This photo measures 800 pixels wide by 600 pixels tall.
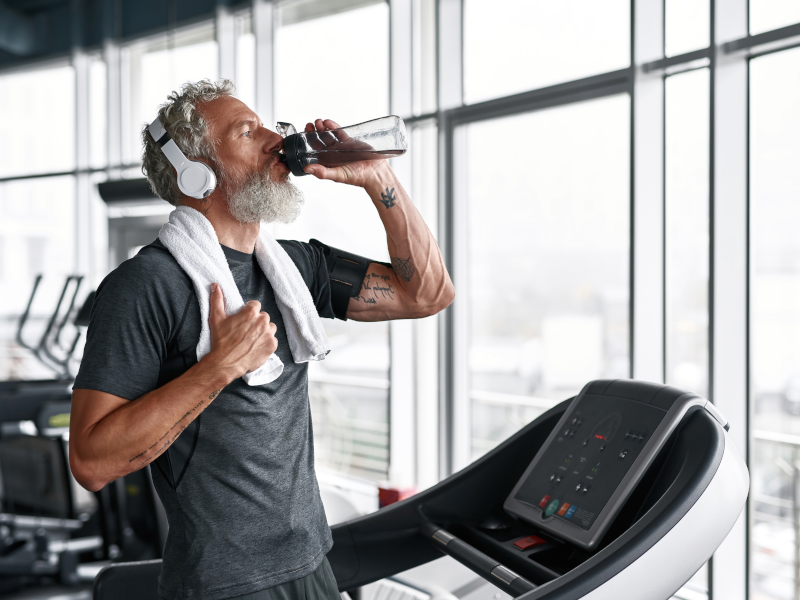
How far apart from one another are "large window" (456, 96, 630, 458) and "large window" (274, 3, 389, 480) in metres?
0.52

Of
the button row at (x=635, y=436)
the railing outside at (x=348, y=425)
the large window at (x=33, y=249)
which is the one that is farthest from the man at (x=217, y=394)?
the large window at (x=33, y=249)

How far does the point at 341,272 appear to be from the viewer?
141 cm

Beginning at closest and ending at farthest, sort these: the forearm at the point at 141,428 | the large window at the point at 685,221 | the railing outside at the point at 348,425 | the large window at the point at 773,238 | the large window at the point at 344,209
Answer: the forearm at the point at 141,428
the large window at the point at 773,238
the large window at the point at 685,221
the large window at the point at 344,209
the railing outside at the point at 348,425

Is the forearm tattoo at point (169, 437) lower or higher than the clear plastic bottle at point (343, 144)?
lower

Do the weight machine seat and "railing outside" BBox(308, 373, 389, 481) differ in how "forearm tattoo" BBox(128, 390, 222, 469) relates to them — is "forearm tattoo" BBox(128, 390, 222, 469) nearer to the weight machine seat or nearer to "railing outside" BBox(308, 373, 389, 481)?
the weight machine seat

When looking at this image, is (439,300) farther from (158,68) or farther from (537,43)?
(158,68)

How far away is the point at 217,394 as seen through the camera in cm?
101

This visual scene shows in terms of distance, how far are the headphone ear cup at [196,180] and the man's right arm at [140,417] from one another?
31 centimetres

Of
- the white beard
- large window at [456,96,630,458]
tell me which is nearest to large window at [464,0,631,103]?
large window at [456,96,630,458]

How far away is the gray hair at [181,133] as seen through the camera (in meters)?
1.21

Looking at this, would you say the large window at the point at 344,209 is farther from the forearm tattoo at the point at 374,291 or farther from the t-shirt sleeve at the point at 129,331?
the t-shirt sleeve at the point at 129,331

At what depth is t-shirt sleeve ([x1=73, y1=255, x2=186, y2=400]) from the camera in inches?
37.5

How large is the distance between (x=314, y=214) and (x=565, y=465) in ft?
8.09

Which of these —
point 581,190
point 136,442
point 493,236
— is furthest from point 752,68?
point 136,442
